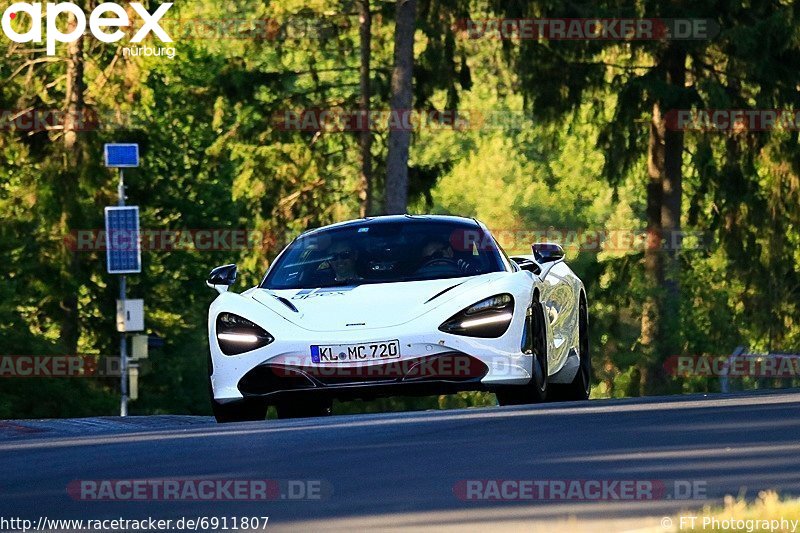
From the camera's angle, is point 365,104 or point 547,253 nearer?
point 547,253

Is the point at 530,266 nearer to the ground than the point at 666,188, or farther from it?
farther from it

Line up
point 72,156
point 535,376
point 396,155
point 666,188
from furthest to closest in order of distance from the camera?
point 72,156 → point 666,188 → point 396,155 → point 535,376

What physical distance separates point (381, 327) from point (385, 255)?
143 centimetres

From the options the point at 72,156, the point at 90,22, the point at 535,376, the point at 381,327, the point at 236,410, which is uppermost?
the point at 90,22

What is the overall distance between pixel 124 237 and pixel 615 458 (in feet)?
128

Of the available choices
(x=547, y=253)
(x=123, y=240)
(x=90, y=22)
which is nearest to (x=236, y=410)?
(x=547, y=253)

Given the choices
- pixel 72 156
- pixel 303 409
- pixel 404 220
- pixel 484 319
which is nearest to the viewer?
pixel 484 319

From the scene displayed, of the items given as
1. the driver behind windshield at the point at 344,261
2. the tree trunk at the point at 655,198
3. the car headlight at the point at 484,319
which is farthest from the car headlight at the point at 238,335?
the tree trunk at the point at 655,198

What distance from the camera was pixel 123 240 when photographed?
4819 centimetres

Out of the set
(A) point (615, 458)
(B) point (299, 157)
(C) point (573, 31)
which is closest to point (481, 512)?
(A) point (615, 458)

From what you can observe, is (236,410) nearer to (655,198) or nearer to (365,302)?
(365,302)

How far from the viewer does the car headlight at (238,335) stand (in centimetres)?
1419

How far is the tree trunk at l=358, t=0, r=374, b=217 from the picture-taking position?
4634cm

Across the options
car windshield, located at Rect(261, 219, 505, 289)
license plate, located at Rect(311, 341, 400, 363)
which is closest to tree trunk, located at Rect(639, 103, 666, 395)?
car windshield, located at Rect(261, 219, 505, 289)
